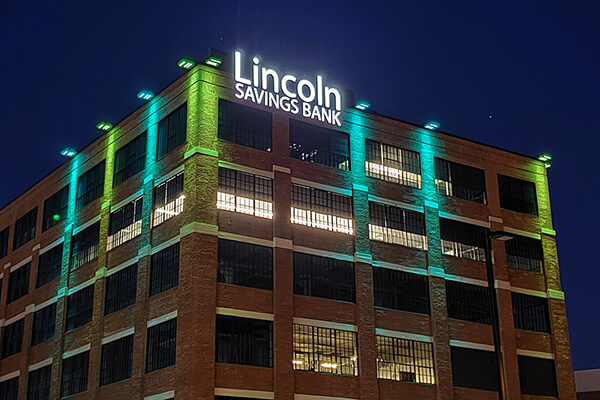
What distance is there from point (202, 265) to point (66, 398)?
1378cm

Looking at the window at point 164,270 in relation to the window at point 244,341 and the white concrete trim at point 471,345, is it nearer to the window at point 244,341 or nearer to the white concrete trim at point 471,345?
the window at point 244,341

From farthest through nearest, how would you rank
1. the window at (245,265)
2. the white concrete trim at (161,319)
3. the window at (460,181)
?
the window at (460,181), the window at (245,265), the white concrete trim at (161,319)

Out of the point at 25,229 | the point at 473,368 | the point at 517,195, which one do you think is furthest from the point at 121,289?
the point at 517,195

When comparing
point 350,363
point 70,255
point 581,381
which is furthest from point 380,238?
point 581,381

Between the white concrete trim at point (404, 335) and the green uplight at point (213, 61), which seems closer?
the green uplight at point (213, 61)

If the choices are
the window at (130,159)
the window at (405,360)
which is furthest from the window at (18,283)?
the window at (405,360)

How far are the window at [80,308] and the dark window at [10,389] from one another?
694cm

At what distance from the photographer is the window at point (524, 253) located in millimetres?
54188

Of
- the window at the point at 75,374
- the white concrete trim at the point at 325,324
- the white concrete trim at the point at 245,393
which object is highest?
the white concrete trim at the point at 325,324

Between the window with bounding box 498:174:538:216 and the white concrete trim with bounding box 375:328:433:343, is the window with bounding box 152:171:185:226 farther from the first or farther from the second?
the window with bounding box 498:174:538:216

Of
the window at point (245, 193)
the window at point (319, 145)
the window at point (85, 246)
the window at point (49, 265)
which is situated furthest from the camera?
the window at point (49, 265)

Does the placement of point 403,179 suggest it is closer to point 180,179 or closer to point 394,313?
point 394,313

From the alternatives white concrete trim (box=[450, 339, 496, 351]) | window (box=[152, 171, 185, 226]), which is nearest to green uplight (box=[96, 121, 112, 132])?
window (box=[152, 171, 185, 226])

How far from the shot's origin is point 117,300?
47.9m
